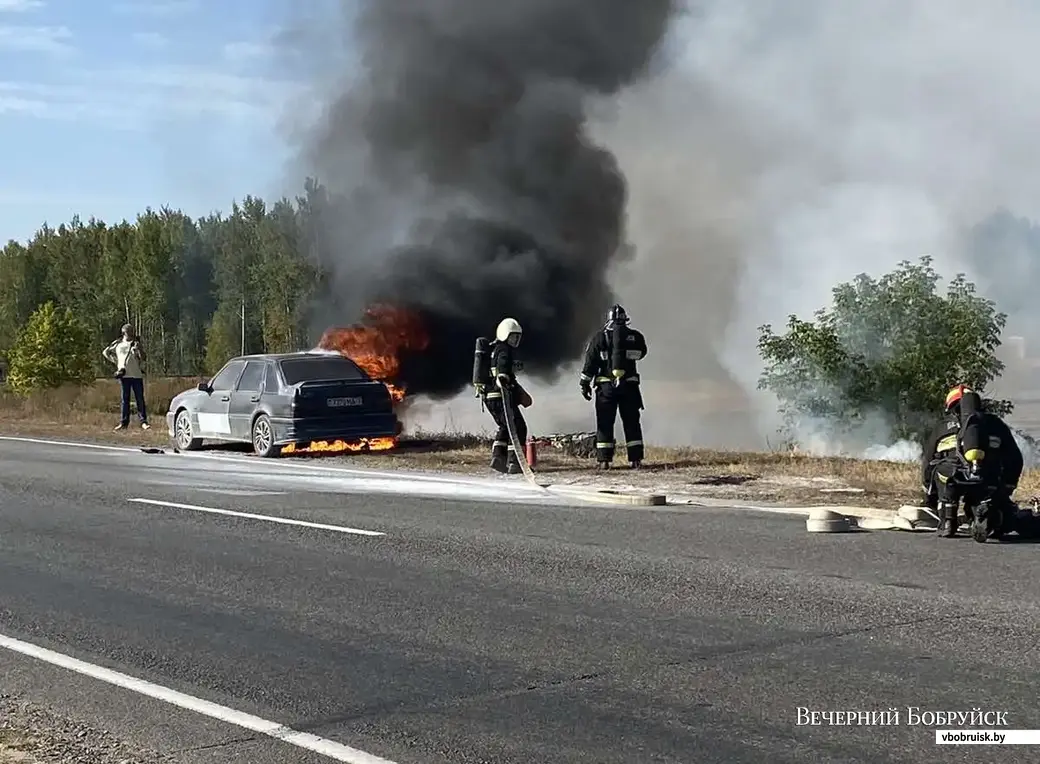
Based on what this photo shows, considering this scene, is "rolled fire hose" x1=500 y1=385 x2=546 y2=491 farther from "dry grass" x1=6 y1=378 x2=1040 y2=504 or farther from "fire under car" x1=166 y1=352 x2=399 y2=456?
"fire under car" x1=166 y1=352 x2=399 y2=456

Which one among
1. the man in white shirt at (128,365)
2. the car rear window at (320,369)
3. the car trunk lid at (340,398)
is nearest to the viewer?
the car trunk lid at (340,398)

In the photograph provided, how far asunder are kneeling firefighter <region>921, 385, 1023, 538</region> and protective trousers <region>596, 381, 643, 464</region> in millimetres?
5463

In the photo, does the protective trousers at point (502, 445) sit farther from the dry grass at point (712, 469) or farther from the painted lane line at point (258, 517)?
the painted lane line at point (258, 517)

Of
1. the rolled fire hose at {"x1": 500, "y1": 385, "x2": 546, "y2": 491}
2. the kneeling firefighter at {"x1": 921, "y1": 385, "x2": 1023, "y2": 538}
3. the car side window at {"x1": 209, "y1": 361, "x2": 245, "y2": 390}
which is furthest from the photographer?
the car side window at {"x1": 209, "y1": 361, "x2": 245, "y2": 390}

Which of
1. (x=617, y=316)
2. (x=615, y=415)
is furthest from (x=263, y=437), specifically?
(x=617, y=316)

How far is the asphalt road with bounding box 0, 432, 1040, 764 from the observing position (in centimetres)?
476

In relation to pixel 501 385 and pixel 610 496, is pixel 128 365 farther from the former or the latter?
pixel 610 496

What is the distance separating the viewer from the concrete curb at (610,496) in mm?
11602

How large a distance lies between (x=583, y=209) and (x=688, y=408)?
124ft

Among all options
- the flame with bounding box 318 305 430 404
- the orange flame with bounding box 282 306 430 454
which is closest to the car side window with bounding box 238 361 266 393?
the orange flame with bounding box 282 306 430 454

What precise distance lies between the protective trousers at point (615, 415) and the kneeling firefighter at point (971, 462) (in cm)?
546

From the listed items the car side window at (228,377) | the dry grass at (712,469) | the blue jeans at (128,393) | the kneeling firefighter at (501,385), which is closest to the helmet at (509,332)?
the kneeling firefighter at (501,385)

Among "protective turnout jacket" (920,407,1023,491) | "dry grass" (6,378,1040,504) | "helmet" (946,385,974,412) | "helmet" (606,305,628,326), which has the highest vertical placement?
"helmet" (606,305,628,326)

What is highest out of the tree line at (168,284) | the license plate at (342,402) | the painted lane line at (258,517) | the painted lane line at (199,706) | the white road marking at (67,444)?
the tree line at (168,284)
